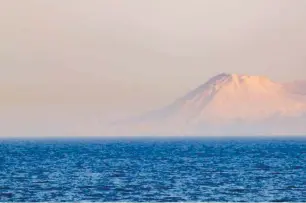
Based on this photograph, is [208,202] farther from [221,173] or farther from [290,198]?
[221,173]

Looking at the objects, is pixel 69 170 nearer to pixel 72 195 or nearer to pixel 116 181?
pixel 116 181

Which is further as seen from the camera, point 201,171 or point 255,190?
point 201,171

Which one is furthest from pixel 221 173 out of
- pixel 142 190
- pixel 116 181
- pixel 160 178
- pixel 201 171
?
pixel 142 190

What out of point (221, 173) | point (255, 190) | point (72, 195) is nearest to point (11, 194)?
point (72, 195)

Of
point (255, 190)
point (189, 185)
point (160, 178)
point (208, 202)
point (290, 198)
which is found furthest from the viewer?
point (160, 178)

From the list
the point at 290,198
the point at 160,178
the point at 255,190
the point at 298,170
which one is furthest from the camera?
the point at 298,170

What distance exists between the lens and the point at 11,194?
72875 mm

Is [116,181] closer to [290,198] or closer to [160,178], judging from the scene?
[160,178]

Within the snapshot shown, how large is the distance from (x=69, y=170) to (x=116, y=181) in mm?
21115

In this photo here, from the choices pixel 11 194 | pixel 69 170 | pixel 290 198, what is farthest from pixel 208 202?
pixel 69 170

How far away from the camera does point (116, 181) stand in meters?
86.6

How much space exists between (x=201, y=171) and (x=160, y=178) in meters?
14.3

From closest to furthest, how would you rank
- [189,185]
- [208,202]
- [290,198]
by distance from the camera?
[208,202]
[290,198]
[189,185]

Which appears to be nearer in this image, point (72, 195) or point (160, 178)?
point (72, 195)
